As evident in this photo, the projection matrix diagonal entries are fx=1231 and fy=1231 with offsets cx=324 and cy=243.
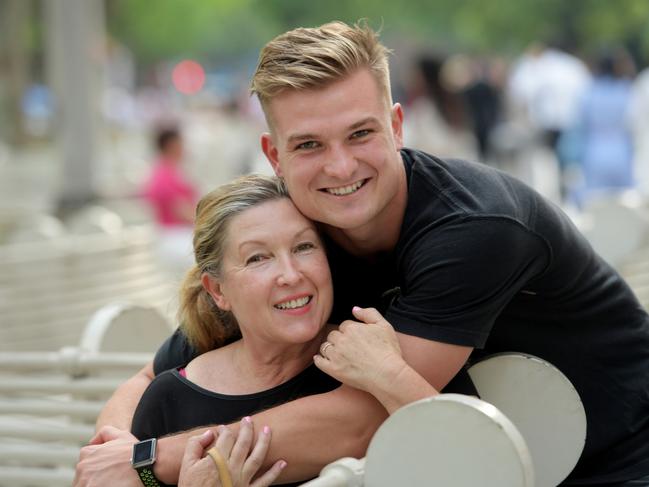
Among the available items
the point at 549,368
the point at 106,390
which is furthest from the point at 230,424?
the point at 106,390

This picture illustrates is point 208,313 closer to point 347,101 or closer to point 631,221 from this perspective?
point 347,101

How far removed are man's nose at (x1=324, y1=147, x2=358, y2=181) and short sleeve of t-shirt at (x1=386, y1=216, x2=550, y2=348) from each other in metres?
0.25

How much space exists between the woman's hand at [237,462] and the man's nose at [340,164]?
57 cm

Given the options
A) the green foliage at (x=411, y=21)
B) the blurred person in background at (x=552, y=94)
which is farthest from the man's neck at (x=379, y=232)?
the green foliage at (x=411, y=21)

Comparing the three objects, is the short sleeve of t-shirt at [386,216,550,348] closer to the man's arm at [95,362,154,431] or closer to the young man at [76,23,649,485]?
the young man at [76,23,649,485]

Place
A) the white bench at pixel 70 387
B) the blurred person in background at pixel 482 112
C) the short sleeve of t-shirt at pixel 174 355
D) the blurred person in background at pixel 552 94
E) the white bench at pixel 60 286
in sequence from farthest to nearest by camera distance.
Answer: the blurred person in background at pixel 482 112, the blurred person in background at pixel 552 94, the white bench at pixel 60 286, the white bench at pixel 70 387, the short sleeve of t-shirt at pixel 174 355

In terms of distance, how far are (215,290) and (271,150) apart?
0.36 m

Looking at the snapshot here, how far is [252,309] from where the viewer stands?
9.29 feet

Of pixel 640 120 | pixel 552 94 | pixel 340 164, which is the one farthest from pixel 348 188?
pixel 552 94

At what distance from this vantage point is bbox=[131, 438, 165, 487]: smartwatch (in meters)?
2.69

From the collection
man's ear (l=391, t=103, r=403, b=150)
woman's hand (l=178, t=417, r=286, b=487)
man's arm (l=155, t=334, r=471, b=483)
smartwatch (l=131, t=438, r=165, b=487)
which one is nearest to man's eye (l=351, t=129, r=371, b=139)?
man's ear (l=391, t=103, r=403, b=150)

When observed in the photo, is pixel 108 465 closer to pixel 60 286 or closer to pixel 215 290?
pixel 215 290

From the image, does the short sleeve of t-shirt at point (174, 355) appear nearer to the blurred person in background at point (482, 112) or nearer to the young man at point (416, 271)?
the young man at point (416, 271)

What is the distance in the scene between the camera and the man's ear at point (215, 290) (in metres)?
2.95
